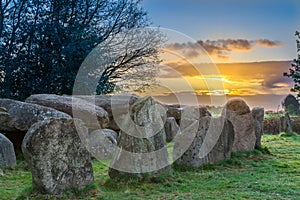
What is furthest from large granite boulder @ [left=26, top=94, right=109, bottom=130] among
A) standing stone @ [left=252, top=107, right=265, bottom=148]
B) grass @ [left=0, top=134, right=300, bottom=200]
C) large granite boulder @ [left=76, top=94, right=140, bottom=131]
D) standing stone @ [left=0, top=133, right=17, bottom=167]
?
standing stone @ [left=252, top=107, right=265, bottom=148]

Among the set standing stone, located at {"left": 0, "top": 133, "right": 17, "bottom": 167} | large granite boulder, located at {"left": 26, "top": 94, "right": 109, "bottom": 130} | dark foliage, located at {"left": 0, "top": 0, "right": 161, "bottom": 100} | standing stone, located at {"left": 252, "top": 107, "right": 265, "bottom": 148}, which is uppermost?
dark foliage, located at {"left": 0, "top": 0, "right": 161, "bottom": 100}

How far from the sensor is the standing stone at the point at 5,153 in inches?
356

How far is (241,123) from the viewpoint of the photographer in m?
12.1

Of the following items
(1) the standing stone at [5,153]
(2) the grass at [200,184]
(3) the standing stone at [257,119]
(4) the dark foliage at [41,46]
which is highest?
(4) the dark foliage at [41,46]

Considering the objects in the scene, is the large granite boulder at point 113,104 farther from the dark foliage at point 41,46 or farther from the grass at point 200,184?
the grass at point 200,184

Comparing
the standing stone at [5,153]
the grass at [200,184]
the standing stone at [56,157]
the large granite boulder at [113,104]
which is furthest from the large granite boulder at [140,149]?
the large granite boulder at [113,104]

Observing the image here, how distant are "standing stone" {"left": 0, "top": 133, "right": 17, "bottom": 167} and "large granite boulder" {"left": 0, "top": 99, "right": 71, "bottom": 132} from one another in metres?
1.43

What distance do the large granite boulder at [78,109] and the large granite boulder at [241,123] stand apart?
13.6 ft

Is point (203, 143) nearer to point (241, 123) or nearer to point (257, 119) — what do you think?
point (241, 123)

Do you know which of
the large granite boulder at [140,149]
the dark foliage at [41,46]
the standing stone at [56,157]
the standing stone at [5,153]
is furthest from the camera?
the dark foliage at [41,46]

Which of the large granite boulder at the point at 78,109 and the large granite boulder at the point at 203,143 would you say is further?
the large granite boulder at the point at 78,109

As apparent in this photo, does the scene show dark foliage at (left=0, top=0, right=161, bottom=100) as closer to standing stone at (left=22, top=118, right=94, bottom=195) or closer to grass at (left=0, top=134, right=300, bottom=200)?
grass at (left=0, top=134, right=300, bottom=200)

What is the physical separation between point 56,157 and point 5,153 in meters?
3.18

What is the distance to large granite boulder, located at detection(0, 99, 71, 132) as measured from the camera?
10.7 m
